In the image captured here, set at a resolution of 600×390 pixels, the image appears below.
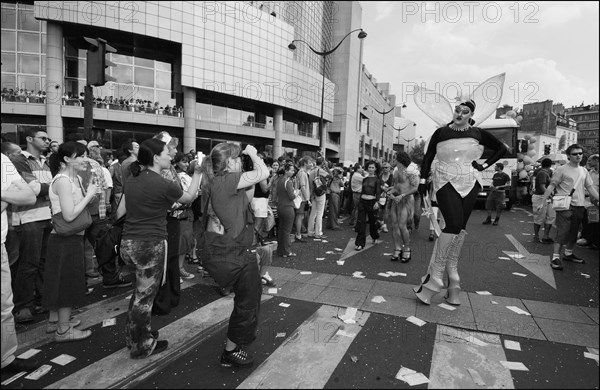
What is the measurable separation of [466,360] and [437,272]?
1.39 m

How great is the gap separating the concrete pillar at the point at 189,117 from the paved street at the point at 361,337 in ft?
100

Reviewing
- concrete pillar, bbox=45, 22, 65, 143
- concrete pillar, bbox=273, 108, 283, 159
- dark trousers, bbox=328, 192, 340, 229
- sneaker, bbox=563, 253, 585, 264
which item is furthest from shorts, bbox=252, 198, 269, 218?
concrete pillar, bbox=273, 108, 283, 159

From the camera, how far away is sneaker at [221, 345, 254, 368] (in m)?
2.91

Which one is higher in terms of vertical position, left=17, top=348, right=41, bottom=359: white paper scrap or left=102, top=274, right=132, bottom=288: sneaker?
left=102, top=274, right=132, bottom=288: sneaker

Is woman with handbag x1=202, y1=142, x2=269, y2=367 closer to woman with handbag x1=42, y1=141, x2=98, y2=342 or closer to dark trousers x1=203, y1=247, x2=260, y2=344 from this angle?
dark trousers x1=203, y1=247, x2=260, y2=344

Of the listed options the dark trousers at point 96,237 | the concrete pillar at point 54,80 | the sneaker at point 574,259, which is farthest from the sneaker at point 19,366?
the concrete pillar at point 54,80

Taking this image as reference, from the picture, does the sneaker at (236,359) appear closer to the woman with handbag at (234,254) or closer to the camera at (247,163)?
the woman with handbag at (234,254)

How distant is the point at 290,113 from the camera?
46.8 meters

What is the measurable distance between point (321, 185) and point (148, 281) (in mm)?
6275

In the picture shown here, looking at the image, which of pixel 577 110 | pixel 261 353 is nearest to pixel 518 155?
pixel 261 353

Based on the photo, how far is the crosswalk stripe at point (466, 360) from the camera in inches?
107

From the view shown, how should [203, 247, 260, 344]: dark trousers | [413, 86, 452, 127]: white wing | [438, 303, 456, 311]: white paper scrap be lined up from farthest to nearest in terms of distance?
[413, 86, 452, 127]: white wing < [438, 303, 456, 311]: white paper scrap < [203, 247, 260, 344]: dark trousers

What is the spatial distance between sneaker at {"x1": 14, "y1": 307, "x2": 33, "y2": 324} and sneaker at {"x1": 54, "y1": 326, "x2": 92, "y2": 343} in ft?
→ 2.39

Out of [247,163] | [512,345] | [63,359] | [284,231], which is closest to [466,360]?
[512,345]
